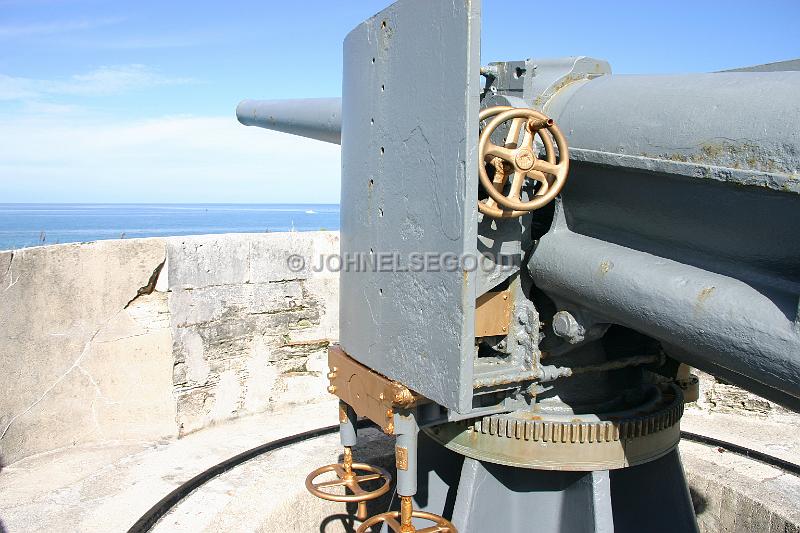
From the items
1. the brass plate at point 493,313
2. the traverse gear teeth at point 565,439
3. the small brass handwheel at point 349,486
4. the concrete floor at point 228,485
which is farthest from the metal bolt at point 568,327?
the concrete floor at point 228,485

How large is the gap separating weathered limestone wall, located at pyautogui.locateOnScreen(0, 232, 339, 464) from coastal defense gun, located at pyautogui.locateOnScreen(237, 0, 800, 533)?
7.42ft

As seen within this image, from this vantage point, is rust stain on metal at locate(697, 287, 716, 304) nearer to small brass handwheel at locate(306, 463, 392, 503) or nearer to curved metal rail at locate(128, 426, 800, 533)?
small brass handwheel at locate(306, 463, 392, 503)

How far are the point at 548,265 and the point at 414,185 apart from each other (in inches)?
21.7

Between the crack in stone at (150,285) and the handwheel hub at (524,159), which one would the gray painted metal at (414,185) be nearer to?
→ the handwheel hub at (524,159)

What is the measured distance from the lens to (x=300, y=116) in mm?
3910

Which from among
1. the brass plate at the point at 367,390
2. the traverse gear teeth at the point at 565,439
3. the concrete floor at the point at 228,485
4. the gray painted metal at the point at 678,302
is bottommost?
the concrete floor at the point at 228,485

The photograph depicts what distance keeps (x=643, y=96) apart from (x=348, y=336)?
1408 millimetres

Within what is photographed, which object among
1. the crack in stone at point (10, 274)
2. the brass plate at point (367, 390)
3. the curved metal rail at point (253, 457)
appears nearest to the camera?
the brass plate at point (367, 390)

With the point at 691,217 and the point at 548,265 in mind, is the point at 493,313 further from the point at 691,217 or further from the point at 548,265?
the point at 691,217

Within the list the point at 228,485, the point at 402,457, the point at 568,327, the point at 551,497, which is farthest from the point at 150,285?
the point at 568,327

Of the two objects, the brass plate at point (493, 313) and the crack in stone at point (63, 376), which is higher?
the brass plate at point (493, 313)

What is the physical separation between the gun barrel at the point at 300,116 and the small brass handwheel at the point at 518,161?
145 centimetres

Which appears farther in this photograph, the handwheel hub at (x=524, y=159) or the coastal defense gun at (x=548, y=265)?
the handwheel hub at (x=524, y=159)

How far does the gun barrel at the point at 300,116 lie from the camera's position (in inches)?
140
